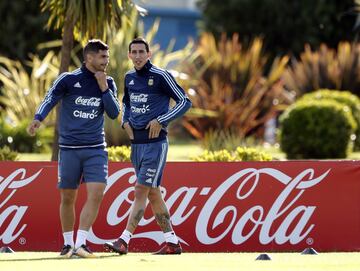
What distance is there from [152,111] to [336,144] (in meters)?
14.1

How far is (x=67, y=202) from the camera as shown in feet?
35.3

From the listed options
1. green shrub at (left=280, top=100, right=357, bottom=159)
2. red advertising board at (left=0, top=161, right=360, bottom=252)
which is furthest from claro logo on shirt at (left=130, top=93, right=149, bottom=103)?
green shrub at (left=280, top=100, right=357, bottom=159)

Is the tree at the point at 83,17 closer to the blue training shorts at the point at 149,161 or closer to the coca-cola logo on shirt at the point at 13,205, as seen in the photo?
the coca-cola logo on shirt at the point at 13,205

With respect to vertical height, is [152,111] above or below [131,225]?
above

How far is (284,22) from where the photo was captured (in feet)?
138

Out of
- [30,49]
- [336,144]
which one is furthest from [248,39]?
[336,144]

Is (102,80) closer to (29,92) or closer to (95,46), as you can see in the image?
(95,46)

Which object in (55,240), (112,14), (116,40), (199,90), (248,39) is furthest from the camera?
(248,39)

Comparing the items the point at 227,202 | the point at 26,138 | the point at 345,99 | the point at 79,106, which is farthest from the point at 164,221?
the point at 345,99

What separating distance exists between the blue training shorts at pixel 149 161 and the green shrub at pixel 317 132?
45.5 ft

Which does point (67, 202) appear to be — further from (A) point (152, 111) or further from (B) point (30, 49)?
(B) point (30, 49)

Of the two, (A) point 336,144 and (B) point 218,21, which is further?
(B) point 218,21

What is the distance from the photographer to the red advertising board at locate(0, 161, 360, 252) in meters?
12.8

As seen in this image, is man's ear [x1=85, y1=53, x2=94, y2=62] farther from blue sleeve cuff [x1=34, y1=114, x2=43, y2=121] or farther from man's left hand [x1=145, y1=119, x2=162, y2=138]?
man's left hand [x1=145, y1=119, x2=162, y2=138]
